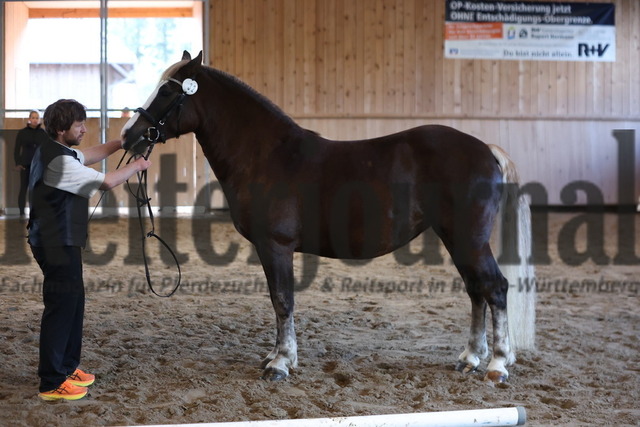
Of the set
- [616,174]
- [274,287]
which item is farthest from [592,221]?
[274,287]

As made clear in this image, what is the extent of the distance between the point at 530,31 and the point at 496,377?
9594 mm

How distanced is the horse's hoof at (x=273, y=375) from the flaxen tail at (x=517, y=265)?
1.30m

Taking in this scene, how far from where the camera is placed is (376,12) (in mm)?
11172

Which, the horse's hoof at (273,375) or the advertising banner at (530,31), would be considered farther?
the advertising banner at (530,31)

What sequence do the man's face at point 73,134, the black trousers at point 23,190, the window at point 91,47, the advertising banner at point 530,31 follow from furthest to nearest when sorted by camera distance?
the advertising banner at point 530,31 → the window at point 91,47 → the black trousers at point 23,190 → the man's face at point 73,134

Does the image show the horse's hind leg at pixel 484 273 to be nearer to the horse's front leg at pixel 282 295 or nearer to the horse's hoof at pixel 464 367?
the horse's hoof at pixel 464 367

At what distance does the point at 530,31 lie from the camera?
11.4 m

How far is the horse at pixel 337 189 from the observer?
10.9ft

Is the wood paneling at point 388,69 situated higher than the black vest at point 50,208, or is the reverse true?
the wood paneling at point 388,69

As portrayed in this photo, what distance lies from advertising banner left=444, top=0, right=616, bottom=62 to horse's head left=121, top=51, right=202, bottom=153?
8.74 metres

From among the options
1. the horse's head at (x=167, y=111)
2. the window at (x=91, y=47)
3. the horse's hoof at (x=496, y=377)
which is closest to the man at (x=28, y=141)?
the window at (x=91, y=47)

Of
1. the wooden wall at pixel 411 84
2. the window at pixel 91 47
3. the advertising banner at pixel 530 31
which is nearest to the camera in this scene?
the window at pixel 91 47

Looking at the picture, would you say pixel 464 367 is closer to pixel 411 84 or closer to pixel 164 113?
pixel 164 113

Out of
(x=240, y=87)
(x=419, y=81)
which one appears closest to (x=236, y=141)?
(x=240, y=87)
